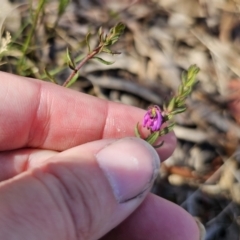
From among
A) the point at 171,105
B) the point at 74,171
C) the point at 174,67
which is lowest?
the point at 174,67

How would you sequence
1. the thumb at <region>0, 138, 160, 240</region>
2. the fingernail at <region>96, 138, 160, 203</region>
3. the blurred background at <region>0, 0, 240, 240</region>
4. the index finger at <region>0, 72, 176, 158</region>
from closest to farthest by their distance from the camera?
the thumb at <region>0, 138, 160, 240</region>, the fingernail at <region>96, 138, 160, 203</region>, the index finger at <region>0, 72, 176, 158</region>, the blurred background at <region>0, 0, 240, 240</region>

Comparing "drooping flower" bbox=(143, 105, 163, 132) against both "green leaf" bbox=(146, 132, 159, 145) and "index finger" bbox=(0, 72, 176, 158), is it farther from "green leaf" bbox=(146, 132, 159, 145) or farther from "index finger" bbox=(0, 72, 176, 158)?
"index finger" bbox=(0, 72, 176, 158)

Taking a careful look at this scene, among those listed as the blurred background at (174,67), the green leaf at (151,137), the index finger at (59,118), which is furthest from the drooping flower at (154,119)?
the blurred background at (174,67)

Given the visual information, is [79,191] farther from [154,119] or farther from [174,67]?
[174,67]

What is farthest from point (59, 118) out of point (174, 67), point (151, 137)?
point (174, 67)

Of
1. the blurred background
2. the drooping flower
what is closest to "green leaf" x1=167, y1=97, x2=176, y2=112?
the drooping flower

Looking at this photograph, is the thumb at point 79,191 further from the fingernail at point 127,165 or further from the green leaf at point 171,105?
the green leaf at point 171,105
